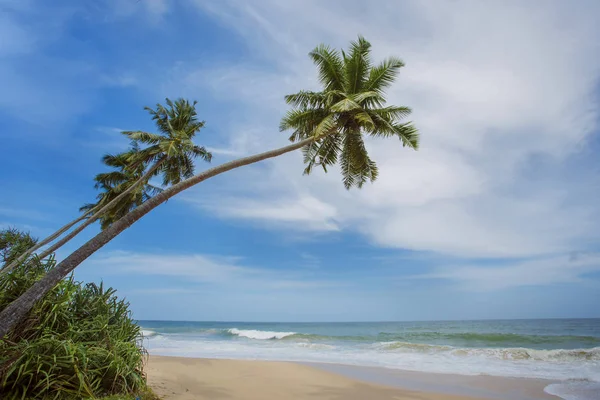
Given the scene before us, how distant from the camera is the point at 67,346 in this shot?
526 cm

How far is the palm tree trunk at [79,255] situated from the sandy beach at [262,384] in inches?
124

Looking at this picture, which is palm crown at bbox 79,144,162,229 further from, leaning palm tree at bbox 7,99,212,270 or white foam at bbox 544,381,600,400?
white foam at bbox 544,381,600,400

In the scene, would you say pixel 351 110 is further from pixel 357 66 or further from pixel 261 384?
pixel 261 384

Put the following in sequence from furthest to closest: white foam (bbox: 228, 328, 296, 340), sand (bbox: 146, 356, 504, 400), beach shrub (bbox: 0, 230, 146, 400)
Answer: white foam (bbox: 228, 328, 296, 340)
sand (bbox: 146, 356, 504, 400)
beach shrub (bbox: 0, 230, 146, 400)

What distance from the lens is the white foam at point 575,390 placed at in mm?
8523

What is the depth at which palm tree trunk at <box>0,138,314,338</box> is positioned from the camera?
5320 mm

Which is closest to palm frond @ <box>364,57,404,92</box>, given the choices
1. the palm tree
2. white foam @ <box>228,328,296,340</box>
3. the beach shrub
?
the palm tree

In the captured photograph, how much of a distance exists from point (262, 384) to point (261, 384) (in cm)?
3

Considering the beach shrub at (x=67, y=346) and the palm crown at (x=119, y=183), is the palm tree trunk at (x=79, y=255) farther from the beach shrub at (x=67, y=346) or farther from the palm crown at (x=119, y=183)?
the palm crown at (x=119, y=183)

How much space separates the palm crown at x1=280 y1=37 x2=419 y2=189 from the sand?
6697mm

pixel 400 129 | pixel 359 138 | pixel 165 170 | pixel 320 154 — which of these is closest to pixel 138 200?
pixel 165 170

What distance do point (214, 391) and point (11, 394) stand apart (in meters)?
4.48

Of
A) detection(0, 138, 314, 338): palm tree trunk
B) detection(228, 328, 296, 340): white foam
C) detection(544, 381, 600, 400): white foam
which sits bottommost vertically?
detection(228, 328, 296, 340): white foam

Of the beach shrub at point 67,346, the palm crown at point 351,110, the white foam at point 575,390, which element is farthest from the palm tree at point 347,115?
the white foam at point 575,390
